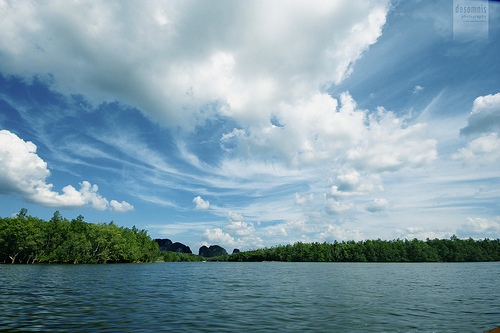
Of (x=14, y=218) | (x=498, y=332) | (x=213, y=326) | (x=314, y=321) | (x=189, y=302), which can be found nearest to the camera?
(x=498, y=332)

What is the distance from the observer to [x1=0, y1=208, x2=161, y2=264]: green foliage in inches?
4776

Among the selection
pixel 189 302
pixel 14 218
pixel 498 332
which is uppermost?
pixel 14 218

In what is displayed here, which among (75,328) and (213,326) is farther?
(213,326)

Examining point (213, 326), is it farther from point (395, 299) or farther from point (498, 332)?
point (395, 299)

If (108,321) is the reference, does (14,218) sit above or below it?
above

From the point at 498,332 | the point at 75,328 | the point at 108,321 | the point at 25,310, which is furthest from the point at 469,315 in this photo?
the point at 25,310

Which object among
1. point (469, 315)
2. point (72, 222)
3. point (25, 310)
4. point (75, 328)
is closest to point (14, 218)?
point (72, 222)

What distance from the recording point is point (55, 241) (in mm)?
134375

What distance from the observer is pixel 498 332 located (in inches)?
302

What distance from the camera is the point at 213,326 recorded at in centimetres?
1830

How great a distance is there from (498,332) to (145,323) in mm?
19332

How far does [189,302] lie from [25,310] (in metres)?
14.1

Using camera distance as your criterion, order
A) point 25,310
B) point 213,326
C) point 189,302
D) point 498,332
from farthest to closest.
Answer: point 189,302
point 25,310
point 213,326
point 498,332

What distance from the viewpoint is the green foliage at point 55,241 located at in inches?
4776
